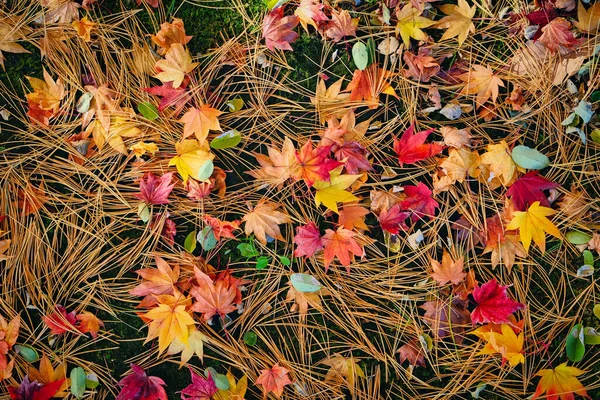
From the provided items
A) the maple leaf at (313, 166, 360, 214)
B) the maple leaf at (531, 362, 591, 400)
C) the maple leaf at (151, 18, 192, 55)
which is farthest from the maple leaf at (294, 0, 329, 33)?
the maple leaf at (531, 362, 591, 400)

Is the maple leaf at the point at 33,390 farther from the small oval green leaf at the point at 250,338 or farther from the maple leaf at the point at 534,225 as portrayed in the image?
the maple leaf at the point at 534,225

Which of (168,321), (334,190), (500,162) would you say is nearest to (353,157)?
(334,190)

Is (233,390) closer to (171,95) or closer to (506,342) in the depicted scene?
(506,342)

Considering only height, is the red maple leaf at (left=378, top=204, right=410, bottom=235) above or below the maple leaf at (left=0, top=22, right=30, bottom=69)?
below

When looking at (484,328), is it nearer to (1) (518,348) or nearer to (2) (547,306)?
(1) (518,348)

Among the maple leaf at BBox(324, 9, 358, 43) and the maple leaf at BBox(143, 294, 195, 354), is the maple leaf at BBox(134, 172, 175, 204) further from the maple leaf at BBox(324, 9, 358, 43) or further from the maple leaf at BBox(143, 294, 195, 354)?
the maple leaf at BBox(324, 9, 358, 43)

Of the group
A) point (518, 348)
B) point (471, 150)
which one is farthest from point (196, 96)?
point (518, 348)

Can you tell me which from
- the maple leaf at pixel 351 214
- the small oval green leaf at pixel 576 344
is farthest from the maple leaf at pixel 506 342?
the maple leaf at pixel 351 214
